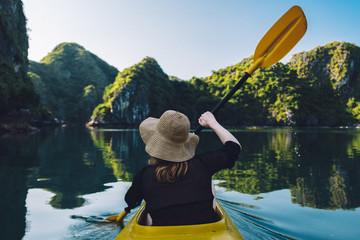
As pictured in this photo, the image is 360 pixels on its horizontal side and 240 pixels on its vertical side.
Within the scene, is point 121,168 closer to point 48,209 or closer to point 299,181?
point 48,209

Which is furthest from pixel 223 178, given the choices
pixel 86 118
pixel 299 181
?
→ pixel 86 118

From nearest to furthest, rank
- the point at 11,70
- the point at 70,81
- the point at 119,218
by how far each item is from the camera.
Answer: the point at 119,218 → the point at 11,70 → the point at 70,81

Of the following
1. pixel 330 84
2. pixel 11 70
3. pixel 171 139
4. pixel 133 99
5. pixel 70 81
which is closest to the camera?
pixel 171 139

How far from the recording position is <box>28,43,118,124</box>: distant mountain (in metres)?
115

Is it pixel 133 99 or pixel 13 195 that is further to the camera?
pixel 133 99

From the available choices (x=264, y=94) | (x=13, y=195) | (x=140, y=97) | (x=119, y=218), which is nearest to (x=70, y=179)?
(x=13, y=195)

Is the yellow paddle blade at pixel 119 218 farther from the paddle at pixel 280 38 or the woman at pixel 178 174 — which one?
the woman at pixel 178 174

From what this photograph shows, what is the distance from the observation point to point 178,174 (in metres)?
1.60

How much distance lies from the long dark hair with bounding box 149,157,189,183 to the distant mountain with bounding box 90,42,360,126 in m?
81.3

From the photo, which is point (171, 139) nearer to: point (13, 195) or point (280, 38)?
point (280, 38)

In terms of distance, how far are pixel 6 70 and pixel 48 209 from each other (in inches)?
1411

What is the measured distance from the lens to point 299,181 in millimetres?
6598

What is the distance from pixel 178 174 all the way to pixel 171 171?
5 cm

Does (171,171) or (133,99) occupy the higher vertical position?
(133,99)
